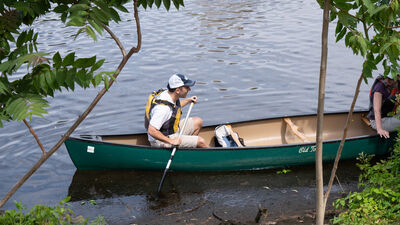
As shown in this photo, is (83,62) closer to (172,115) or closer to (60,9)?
(60,9)

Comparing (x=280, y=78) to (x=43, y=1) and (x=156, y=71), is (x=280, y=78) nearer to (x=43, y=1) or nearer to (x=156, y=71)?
(x=156, y=71)

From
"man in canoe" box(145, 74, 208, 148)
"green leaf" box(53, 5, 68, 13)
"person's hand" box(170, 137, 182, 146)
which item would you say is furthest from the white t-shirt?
"green leaf" box(53, 5, 68, 13)

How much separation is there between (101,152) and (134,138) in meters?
0.64

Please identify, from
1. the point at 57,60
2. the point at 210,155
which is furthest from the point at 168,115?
the point at 57,60

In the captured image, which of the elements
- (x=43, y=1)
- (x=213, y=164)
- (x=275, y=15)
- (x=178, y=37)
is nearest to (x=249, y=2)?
(x=275, y=15)

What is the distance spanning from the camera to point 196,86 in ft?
41.2

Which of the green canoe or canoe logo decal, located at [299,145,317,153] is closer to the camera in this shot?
the green canoe

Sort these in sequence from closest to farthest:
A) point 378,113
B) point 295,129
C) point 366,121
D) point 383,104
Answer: point 378,113
point 383,104
point 295,129
point 366,121

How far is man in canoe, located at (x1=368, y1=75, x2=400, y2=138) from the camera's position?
25.7ft

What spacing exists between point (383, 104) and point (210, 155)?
291cm

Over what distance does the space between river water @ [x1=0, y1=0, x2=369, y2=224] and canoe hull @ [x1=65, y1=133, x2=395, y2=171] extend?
0.19 meters

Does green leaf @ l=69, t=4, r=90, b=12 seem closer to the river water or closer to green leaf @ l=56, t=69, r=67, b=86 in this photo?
green leaf @ l=56, t=69, r=67, b=86

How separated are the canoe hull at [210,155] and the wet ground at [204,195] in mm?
159

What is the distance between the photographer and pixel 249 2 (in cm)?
2223
